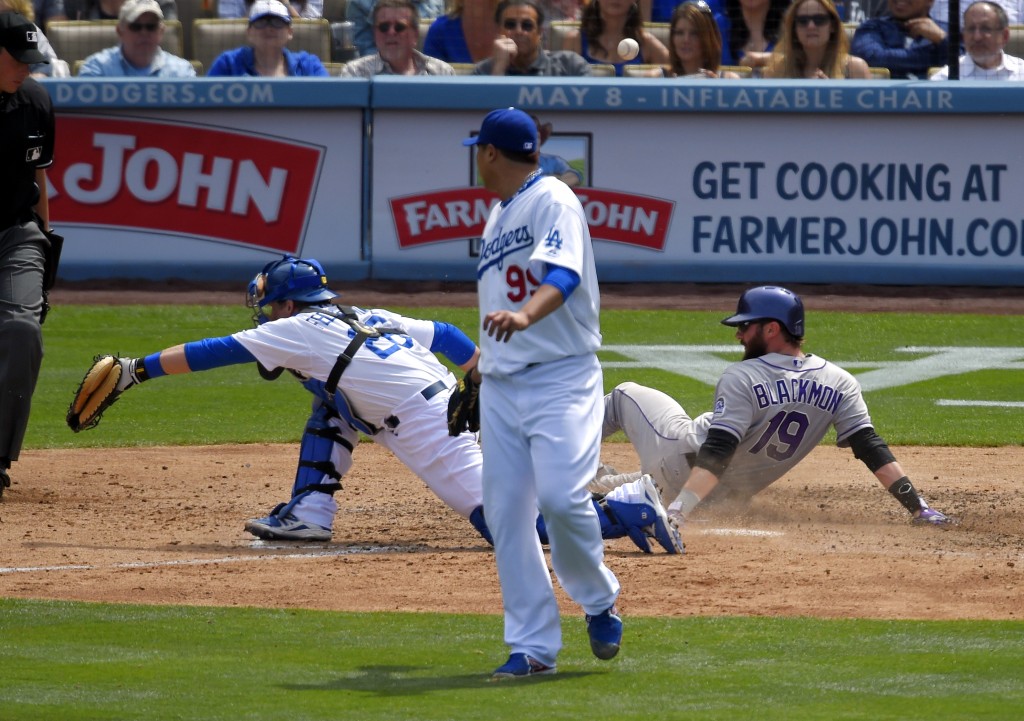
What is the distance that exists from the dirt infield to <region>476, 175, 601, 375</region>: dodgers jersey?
4.49 feet

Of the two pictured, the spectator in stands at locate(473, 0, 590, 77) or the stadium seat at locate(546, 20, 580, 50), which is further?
the stadium seat at locate(546, 20, 580, 50)

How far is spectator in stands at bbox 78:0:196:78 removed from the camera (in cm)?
1324

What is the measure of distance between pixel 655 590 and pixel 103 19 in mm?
10557

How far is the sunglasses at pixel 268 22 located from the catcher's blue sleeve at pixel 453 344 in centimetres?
764

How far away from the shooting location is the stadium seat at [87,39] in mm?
14031

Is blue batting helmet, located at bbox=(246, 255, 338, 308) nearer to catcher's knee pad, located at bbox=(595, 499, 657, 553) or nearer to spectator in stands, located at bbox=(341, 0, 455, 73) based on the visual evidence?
catcher's knee pad, located at bbox=(595, 499, 657, 553)

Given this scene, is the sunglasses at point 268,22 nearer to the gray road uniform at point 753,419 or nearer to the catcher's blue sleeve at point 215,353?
the gray road uniform at point 753,419

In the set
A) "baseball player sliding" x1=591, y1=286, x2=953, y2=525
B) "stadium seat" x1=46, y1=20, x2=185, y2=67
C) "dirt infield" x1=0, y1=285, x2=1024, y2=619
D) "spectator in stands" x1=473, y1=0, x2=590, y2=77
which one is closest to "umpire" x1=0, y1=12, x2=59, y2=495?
"dirt infield" x1=0, y1=285, x2=1024, y2=619

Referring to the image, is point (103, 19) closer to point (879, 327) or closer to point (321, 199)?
point (321, 199)

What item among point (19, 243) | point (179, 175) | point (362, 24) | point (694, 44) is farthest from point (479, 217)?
point (19, 243)

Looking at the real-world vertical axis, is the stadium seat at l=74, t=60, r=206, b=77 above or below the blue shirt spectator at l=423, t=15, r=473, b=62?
below

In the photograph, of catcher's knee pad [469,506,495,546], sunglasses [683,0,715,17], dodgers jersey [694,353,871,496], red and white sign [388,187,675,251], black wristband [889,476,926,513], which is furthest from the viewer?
red and white sign [388,187,675,251]

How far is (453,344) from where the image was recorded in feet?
21.1

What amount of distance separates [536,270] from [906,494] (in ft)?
9.80
